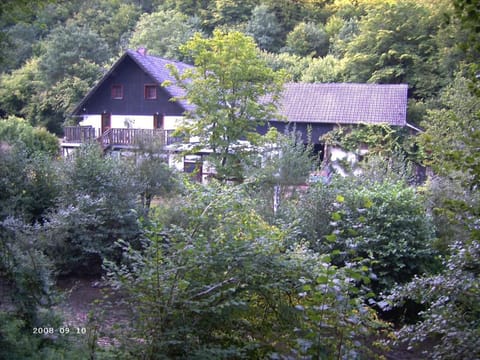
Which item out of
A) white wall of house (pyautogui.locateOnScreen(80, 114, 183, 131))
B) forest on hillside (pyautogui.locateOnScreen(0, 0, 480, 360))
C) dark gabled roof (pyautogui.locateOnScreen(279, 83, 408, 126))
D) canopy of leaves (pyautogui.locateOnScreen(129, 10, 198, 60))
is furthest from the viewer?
canopy of leaves (pyautogui.locateOnScreen(129, 10, 198, 60))

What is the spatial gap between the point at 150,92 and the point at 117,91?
2.29 meters

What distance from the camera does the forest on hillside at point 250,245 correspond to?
3516 millimetres

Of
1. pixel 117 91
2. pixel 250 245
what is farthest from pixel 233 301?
pixel 117 91

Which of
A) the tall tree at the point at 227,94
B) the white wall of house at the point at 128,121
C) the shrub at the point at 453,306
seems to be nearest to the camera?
the shrub at the point at 453,306

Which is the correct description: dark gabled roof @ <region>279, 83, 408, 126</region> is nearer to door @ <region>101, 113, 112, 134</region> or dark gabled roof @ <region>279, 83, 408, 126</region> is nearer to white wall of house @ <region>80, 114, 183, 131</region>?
white wall of house @ <region>80, 114, 183, 131</region>

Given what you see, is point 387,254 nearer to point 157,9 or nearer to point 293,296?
point 293,296

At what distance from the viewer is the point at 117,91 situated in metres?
29.9

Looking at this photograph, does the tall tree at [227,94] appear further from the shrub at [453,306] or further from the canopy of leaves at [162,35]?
the canopy of leaves at [162,35]

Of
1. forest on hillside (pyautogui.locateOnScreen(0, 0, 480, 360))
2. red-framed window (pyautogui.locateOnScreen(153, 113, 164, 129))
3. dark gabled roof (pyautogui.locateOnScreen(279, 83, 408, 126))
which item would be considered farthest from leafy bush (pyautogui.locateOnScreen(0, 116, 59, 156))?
dark gabled roof (pyautogui.locateOnScreen(279, 83, 408, 126))

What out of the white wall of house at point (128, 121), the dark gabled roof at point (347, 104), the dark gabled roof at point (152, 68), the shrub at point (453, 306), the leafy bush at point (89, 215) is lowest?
the leafy bush at point (89, 215)

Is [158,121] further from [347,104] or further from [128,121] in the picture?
[347,104]

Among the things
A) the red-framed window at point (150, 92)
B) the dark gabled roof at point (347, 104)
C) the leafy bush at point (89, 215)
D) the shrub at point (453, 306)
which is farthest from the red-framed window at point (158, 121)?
the shrub at point (453, 306)

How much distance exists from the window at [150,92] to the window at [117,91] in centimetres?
176

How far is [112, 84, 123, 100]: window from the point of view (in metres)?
29.8
